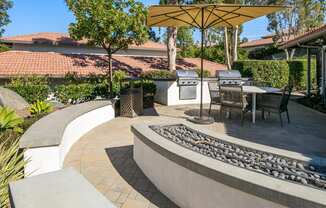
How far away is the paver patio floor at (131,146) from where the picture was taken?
4.19 m

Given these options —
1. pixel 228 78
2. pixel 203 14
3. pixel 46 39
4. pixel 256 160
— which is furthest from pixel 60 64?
pixel 256 160

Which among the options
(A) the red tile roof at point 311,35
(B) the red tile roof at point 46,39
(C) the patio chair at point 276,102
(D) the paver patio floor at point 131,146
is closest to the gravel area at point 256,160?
(D) the paver patio floor at point 131,146

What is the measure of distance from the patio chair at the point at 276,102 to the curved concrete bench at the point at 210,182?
3.78 meters

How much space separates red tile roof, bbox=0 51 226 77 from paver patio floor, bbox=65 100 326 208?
859cm

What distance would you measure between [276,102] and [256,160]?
4.90m

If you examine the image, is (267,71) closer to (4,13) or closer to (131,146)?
(131,146)

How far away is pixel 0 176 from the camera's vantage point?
3.25 meters

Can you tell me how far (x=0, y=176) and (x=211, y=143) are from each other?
2870 millimetres

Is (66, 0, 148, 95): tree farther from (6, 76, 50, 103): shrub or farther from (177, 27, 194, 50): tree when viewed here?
(177, 27, 194, 50): tree

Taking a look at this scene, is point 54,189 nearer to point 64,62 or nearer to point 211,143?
point 211,143

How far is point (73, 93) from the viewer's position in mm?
11625

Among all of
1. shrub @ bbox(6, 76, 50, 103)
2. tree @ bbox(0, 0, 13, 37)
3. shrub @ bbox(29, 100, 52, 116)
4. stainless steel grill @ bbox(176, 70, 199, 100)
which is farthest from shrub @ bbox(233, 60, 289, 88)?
tree @ bbox(0, 0, 13, 37)

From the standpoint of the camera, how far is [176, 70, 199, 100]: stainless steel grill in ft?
40.4

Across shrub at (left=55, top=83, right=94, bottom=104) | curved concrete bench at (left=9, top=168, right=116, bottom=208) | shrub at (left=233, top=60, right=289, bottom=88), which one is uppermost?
shrub at (left=233, top=60, right=289, bottom=88)
